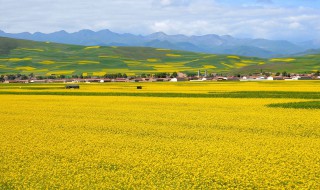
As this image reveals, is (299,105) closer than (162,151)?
No

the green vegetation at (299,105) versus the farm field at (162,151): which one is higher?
the farm field at (162,151)

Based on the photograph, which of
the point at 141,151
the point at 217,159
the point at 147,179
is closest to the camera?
the point at 147,179

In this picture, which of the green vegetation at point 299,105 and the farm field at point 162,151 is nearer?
the farm field at point 162,151

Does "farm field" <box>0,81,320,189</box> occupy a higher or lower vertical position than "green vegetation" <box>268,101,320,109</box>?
higher

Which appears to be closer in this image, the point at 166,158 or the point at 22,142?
the point at 166,158

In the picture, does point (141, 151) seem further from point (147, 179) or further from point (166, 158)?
point (147, 179)

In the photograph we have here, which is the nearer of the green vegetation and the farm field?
the farm field

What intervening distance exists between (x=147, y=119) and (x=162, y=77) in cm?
9978

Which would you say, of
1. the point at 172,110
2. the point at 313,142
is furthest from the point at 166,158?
the point at 172,110

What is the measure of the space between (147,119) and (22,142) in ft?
35.2

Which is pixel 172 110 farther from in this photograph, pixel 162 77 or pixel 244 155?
pixel 162 77

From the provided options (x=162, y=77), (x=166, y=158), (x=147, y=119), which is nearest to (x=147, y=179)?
(x=166, y=158)

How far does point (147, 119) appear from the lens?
30438 mm

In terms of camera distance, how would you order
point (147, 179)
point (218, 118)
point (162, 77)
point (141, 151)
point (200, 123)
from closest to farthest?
1. point (147, 179)
2. point (141, 151)
3. point (200, 123)
4. point (218, 118)
5. point (162, 77)
